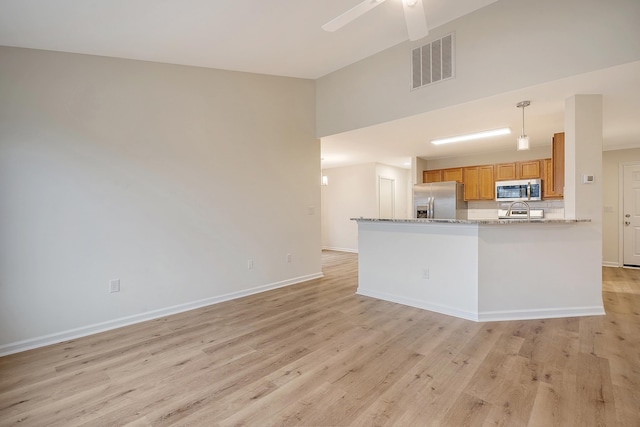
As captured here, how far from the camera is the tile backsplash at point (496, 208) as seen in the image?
5613 mm

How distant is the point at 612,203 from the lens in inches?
224

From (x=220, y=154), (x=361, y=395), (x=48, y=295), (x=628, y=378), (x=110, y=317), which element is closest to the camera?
(x=361, y=395)

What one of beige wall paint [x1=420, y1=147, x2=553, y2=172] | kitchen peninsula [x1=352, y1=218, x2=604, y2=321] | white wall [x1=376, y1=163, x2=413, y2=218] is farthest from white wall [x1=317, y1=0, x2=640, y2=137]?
white wall [x1=376, y1=163, x2=413, y2=218]

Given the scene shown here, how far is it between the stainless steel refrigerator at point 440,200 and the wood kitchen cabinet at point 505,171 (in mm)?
720

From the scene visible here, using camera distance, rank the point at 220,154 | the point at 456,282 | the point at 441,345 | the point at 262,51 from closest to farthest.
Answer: the point at 441,345 → the point at 456,282 → the point at 262,51 → the point at 220,154

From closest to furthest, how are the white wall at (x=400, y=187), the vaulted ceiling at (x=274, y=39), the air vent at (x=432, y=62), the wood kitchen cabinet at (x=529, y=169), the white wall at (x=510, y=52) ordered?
the vaulted ceiling at (x=274, y=39)
the white wall at (x=510, y=52)
the air vent at (x=432, y=62)
the wood kitchen cabinet at (x=529, y=169)
the white wall at (x=400, y=187)

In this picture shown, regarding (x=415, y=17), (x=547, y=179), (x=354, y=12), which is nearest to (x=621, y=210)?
(x=547, y=179)

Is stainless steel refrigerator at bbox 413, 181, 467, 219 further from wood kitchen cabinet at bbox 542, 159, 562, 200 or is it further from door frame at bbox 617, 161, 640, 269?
door frame at bbox 617, 161, 640, 269

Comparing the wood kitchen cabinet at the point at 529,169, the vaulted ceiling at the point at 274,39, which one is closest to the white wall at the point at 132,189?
the vaulted ceiling at the point at 274,39

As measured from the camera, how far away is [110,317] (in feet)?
9.95

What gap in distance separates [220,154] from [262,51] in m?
1.36

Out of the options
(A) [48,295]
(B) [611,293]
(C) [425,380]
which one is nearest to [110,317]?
(A) [48,295]

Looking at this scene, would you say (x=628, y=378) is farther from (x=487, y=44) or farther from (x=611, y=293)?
(x=487, y=44)

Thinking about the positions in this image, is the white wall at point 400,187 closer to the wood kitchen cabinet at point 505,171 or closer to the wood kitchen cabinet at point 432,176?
the wood kitchen cabinet at point 432,176
